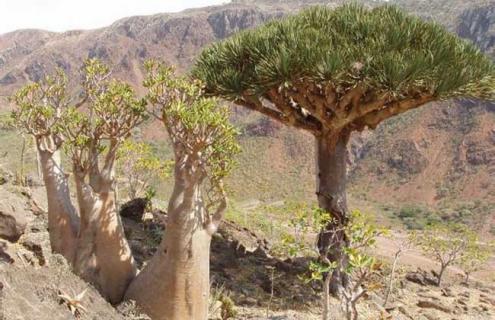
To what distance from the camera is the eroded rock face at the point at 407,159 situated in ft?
197

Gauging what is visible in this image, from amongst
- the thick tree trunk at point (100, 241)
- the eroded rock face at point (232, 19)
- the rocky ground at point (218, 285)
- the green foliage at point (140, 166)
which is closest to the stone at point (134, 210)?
the rocky ground at point (218, 285)

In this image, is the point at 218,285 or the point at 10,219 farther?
the point at 218,285

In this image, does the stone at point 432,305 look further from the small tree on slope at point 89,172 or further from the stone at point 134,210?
the small tree on slope at point 89,172

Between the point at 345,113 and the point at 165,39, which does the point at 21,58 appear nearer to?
the point at 165,39

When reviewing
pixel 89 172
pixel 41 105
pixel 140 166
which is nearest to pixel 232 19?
pixel 140 166

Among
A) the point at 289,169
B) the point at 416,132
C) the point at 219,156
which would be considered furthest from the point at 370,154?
the point at 219,156

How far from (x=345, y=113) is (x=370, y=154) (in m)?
56.8

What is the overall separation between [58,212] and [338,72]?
179 inches

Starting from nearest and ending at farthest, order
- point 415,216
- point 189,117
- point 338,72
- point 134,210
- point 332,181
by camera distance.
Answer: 1. point 189,117
2. point 338,72
3. point 332,181
4. point 134,210
5. point 415,216

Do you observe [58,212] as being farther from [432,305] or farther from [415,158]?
[415,158]

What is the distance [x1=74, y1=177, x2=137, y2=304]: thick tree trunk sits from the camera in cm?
595

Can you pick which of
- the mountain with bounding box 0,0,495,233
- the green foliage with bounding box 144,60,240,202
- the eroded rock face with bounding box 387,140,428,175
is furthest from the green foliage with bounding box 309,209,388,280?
the eroded rock face with bounding box 387,140,428,175

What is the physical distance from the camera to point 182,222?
5.92 meters

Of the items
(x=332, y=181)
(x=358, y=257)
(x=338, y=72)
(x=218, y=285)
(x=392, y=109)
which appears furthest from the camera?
(x=332, y=181)
